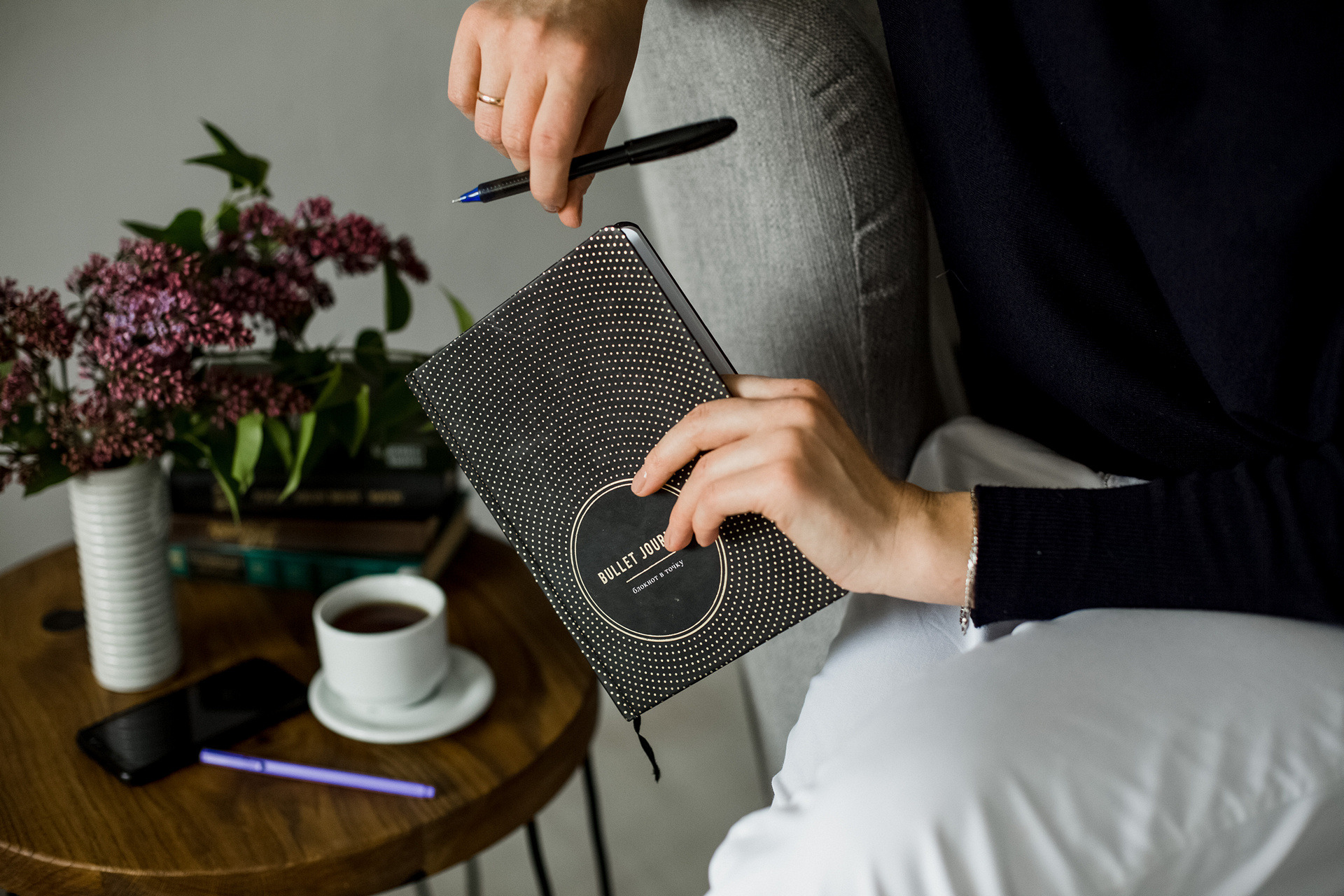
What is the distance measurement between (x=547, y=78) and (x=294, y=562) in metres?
0.57

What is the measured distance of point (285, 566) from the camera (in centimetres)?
93

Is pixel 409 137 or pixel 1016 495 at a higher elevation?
pixel 409 137

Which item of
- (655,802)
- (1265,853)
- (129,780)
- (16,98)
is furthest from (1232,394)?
(16,98)

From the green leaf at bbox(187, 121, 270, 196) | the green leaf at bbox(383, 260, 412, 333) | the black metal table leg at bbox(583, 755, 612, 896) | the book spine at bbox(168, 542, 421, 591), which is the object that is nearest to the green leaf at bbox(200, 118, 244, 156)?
the green leaf at bbox(187, 121, 270, 196)

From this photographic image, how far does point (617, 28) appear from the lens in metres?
0.62

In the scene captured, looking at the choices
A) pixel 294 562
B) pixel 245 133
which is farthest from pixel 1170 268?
pixel 245 133

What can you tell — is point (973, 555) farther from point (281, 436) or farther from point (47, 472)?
point (47, 472)

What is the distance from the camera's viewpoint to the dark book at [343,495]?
36.3 inches

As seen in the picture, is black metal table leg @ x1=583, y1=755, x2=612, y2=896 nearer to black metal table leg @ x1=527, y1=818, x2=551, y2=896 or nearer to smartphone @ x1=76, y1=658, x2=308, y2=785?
black metal table leg @ x1=527, y1=818, x2=551, y2=896

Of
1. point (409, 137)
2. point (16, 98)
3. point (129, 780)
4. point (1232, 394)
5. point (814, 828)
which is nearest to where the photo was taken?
point (814, 828)

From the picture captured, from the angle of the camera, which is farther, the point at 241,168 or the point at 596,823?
the point at 596,823

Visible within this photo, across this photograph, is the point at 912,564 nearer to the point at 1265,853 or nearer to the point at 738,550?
the point at 738,550

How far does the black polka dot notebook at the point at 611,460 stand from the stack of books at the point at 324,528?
34 centimetres

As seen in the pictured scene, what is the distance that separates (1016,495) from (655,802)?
1086 millimetres
